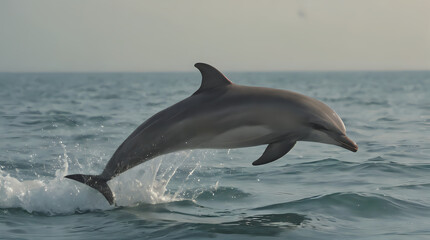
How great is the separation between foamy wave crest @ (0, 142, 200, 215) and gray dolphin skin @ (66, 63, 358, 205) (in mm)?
1430

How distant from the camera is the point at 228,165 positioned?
11258 millimetres

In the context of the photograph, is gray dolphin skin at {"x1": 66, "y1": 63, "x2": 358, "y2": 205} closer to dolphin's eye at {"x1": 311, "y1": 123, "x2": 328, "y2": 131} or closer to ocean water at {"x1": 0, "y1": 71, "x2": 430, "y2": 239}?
dolphin's eye at {"x1": 311, "y1": 123, "x2": 328, "y2": 131}

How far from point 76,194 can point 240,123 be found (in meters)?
2.70

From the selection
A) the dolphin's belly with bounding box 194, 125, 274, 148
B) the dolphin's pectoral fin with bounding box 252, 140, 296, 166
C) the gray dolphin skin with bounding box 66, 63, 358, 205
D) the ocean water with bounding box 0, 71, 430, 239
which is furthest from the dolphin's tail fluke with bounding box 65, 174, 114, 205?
the dolphin's pectoral fin with bounding box 252, 140, 296, 166

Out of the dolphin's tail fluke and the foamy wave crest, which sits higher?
the dolphin's tail fluke

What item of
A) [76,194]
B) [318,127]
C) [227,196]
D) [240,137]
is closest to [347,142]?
[318,127]

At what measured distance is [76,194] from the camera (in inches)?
321

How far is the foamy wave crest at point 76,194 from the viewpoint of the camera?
790 cm

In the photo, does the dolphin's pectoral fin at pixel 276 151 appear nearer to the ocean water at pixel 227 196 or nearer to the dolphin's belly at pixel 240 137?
the dolphin's belly at pixel 240 137

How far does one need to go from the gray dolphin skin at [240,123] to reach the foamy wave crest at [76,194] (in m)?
1.43

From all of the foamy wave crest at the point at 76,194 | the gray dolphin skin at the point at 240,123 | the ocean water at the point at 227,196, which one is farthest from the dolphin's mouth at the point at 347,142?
the foamy wave crest at the point at 76,194

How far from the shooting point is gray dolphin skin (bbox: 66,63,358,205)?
6711 mm

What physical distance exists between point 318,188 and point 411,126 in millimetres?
9654

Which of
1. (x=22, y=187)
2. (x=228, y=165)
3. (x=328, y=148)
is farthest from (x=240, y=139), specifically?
(x=328, y=148)
